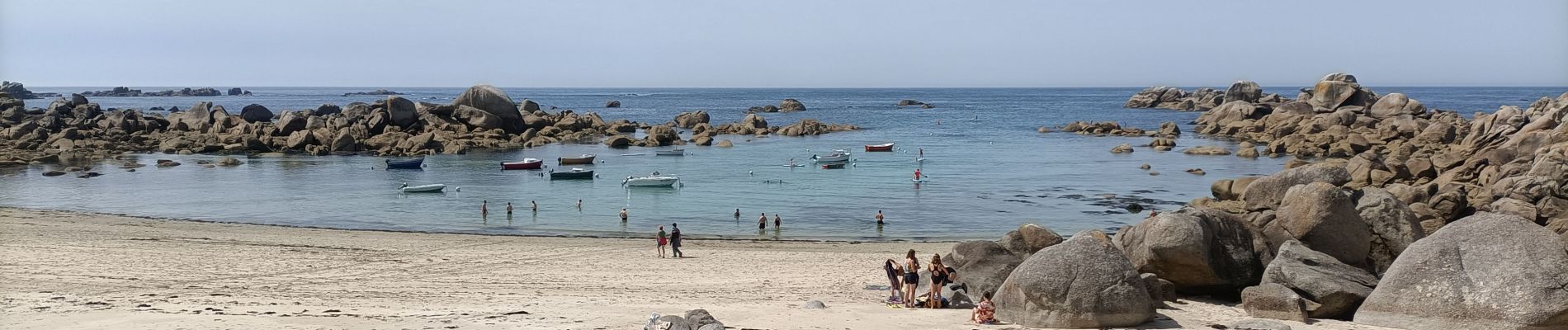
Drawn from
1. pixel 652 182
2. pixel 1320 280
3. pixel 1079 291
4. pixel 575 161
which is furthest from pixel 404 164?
pixel 1320 280

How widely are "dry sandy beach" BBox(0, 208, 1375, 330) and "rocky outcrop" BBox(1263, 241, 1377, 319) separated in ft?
1.35

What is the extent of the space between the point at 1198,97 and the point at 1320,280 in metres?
135

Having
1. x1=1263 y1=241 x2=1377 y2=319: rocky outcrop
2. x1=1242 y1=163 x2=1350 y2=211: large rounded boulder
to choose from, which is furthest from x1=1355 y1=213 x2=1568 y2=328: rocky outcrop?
x1=1242 y1=163 x2=1350 y2=211: large rounded boulder

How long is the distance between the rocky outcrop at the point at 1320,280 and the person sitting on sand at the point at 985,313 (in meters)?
4.16

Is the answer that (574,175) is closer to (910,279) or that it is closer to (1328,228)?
(910,279)

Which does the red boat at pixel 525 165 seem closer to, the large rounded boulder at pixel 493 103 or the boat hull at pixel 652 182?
the boat hull at pixel 652 182

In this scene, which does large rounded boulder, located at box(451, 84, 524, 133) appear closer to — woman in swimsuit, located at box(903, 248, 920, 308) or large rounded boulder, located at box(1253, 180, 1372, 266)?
woman in swimsuit, located at box(903, 248, 920, 308)

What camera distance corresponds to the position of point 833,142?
79875 mm

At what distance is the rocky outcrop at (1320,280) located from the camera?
15750 mm

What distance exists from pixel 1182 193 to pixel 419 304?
3347cm

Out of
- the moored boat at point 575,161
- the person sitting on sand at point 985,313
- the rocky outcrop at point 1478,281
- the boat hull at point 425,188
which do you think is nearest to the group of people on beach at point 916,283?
the person sitting on sand at point 985,313

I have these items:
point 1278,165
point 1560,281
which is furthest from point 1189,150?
point 1560,281

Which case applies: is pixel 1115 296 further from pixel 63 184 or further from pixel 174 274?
pixel 63 184

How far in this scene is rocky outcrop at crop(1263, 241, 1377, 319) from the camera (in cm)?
1575
